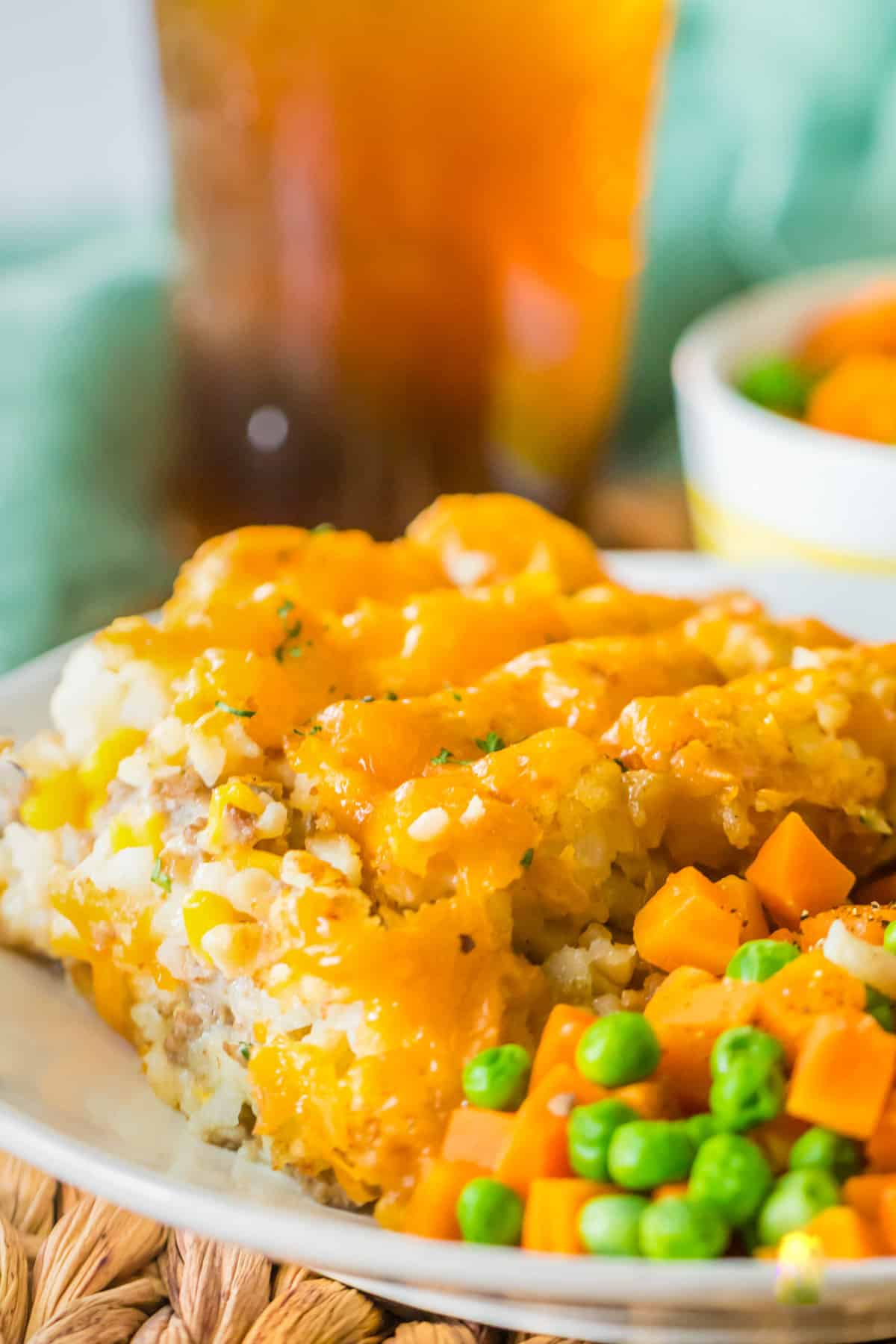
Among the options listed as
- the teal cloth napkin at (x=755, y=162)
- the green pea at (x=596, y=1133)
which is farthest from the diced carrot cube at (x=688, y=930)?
the teal cloth napkin at (x=755, y=162)

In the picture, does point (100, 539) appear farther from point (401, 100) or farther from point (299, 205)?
point (401, 100)

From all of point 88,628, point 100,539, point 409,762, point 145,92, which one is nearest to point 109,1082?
point 409,762

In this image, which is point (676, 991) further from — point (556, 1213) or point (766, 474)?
point (766, 474)

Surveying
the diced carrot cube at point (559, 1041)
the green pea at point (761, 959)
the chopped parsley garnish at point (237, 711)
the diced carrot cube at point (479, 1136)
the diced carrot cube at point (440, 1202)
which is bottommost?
the diced carrot cube at point (440, 1202)

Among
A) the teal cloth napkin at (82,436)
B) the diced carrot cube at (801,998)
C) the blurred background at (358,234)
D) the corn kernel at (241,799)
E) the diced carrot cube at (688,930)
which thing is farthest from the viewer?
the teal cloth napkin at (82,436)

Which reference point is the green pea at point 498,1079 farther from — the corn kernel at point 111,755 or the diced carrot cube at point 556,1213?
the corn kernel at point 111,755

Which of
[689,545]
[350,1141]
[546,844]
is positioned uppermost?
[546,844]

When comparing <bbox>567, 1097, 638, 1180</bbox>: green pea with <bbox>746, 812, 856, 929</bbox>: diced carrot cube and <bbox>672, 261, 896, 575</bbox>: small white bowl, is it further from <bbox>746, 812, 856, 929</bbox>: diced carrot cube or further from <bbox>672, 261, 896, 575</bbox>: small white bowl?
<bbox>672, 261, 896, 575</bbox>: small white bowl

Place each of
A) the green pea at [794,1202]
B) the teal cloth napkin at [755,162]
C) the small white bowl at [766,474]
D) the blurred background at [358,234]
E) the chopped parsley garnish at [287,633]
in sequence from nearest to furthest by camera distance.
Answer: the green pea at [794,1202] → the chopped parsley garnish at [287,633] → the small white bowl at [766,474] → the blurred background at [358,234] → the teal cloth napkin at [755,162]
